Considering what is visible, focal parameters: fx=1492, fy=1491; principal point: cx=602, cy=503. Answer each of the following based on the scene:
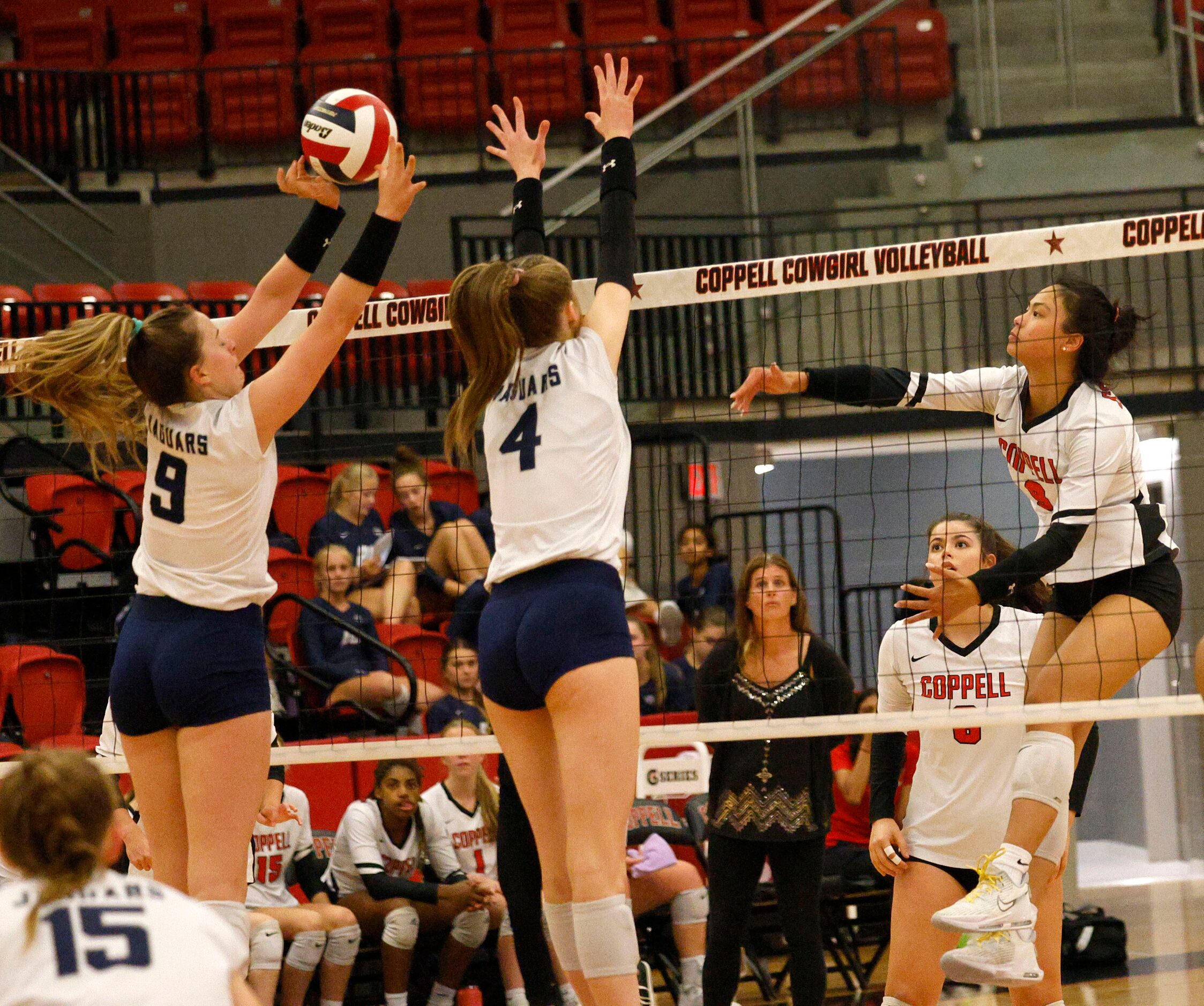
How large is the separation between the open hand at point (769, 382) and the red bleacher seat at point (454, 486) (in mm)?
5237

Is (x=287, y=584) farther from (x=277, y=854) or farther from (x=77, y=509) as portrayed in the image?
(x=277, y=854)

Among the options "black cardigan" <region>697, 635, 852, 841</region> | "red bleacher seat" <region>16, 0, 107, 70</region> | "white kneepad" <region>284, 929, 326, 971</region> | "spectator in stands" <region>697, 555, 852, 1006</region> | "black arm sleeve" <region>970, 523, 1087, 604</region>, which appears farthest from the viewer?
"red bleacher seat" <region>16, 0, 107, 70</region>

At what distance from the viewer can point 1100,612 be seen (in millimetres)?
3863

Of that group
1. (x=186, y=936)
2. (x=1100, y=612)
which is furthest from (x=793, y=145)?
(x=186, y=936)

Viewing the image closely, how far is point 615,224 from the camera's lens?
3.43 metres

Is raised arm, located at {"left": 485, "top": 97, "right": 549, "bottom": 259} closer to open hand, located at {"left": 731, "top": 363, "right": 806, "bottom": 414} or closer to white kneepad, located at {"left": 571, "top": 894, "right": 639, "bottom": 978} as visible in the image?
open hand, located at {"left": 731, "top": 363, "right": 806, "bottom": 414}

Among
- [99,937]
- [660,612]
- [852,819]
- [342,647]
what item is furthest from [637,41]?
[99,937]

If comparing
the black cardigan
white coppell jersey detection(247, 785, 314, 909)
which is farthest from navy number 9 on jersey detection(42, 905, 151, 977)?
white coppell jersey detection(247, 785, 314, 909)

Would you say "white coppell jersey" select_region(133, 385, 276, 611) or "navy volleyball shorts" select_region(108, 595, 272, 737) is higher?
"white coppell jersey" select_region(133, 385, 276, 611)

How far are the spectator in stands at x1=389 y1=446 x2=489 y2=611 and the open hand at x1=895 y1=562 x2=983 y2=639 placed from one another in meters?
3.91

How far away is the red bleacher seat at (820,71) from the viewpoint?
1152 cm

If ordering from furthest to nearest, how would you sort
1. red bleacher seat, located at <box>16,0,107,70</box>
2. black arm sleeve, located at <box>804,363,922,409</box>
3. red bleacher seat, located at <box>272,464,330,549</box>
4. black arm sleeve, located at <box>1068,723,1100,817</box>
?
1. red bleacher seat, located at <box>16,0,107,70</box>
2. red bleacher seat, located at <box>272,464,330,549</box>
3. black arm sleeve, located at <box>1068,723,1100,817</box>
4. black arm sleeve, located at <box>804,363,922,409</box>

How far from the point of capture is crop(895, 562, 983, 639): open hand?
12.3 ft

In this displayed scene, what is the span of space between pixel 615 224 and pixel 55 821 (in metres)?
1.84
